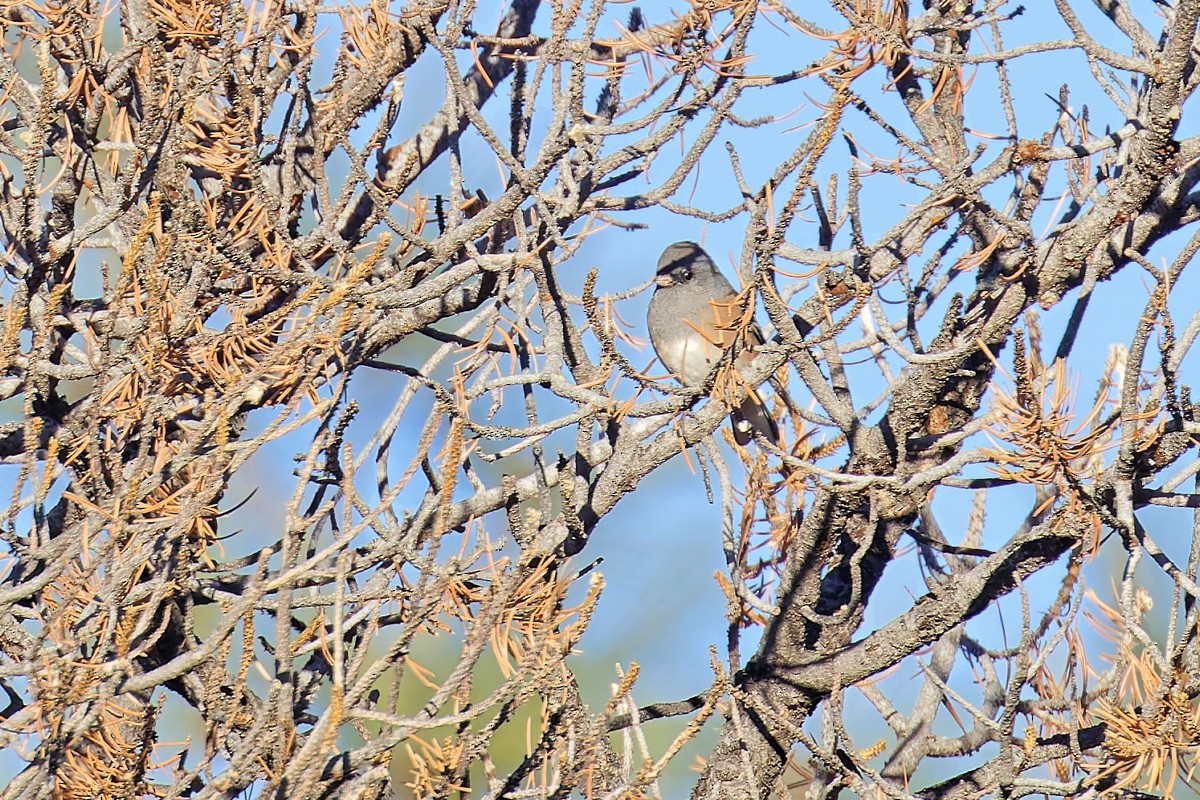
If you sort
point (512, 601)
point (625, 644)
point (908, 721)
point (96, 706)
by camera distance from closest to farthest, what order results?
point (96, 706), point (512, 601), point (908, 721), point (625, 644)

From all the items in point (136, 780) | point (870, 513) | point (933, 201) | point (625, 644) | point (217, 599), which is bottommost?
point (136, 780)

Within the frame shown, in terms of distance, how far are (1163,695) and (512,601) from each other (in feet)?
3.87

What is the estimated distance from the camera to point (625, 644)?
7289 millimetres

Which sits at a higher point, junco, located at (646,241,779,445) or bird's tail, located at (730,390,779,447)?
junco, located at (646,241,779,445)

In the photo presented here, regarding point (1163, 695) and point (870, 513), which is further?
point (870, 513)

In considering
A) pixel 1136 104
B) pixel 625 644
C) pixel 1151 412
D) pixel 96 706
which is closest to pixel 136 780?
pixel 96 706

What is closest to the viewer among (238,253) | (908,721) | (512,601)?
(512,601)

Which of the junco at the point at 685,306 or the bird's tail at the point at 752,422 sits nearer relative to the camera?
the bird's tail at the point at 752,422

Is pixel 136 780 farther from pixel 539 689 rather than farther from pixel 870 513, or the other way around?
pixel 870 513

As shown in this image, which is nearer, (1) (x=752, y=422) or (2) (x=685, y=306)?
(1) (x=752, y=422)

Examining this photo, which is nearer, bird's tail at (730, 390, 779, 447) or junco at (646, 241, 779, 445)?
bird's tail at (730, 390, 779, 447)

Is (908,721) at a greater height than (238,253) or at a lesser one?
lesser

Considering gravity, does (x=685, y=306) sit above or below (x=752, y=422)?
above

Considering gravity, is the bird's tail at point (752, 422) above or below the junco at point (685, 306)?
below
